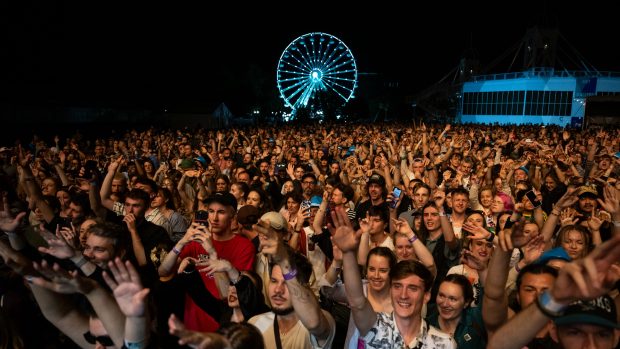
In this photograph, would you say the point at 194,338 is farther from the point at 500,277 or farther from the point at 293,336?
the point at 500,277

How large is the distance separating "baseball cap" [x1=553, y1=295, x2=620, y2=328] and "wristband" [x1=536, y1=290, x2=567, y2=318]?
0.60 ft

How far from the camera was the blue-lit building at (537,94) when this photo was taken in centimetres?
4375

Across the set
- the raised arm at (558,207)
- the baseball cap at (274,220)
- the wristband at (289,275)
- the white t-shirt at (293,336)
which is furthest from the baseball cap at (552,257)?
the baseball cap at (274,220)

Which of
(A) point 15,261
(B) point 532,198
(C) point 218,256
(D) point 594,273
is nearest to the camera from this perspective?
(D) point 594,273

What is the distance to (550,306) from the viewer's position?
201 cm

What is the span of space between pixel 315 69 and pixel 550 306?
33.3m

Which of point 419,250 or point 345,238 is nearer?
point 345,238

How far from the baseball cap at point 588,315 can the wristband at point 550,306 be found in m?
0.18

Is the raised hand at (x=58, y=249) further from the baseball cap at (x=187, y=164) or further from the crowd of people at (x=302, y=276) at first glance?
the baseball cap at (x=187, y=164)

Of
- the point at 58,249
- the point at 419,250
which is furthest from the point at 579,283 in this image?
the point at 58,249

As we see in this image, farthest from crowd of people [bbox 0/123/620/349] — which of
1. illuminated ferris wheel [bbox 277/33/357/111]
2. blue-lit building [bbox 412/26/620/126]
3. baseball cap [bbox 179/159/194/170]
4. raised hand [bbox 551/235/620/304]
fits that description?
blue-lit building [bbox 412/26/620/126]

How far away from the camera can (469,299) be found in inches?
124

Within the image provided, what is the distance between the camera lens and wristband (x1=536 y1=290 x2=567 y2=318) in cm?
199

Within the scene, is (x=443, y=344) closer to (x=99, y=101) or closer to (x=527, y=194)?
(x=527, y=194)
